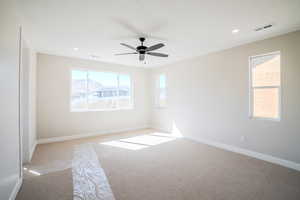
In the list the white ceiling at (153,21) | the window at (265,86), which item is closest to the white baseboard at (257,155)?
the window at (265,86)

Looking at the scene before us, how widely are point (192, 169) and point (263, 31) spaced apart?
10.2 ft

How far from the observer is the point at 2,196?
160 cm

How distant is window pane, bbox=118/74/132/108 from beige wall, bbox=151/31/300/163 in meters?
1.70

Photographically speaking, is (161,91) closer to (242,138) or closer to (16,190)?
(242,138)

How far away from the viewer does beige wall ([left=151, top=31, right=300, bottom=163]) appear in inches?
114

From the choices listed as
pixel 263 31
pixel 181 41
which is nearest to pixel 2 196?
pixel 181 41

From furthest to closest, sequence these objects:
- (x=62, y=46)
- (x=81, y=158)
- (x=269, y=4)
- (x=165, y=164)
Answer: (x=62, y=46)
(x=81, y=158)
(x=165, y=164)
(x=269, y=4)

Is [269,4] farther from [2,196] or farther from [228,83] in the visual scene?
[2,196]

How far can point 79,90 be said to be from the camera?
16.7ft

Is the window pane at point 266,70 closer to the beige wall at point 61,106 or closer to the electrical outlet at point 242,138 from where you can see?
the electrical outlet at point 242,138

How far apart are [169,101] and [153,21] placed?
11.7 feet

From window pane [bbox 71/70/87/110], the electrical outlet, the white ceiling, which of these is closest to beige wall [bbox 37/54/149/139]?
window pane [bbox 71/70/87/110]

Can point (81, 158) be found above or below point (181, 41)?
below

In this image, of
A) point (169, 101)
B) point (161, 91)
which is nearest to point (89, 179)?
point (169, 101)
